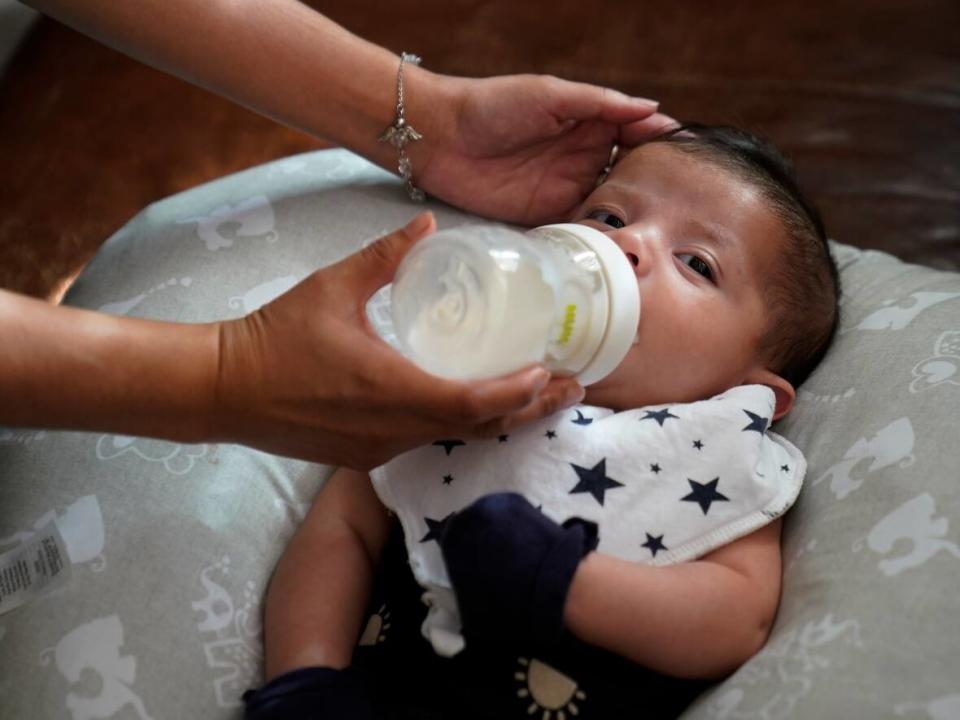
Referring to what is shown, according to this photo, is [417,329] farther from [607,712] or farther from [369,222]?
[369,222]

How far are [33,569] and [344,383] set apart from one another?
0.45m

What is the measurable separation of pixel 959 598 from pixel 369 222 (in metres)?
0.88

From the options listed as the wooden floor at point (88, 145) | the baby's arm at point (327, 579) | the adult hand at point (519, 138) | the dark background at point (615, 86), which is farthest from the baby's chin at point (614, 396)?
the wooden floor at point (88, 145)

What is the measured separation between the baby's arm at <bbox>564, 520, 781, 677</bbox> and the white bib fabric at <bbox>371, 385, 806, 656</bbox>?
47mm

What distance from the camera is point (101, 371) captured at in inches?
32.9

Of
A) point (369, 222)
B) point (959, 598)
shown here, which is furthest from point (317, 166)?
point (959, 598)

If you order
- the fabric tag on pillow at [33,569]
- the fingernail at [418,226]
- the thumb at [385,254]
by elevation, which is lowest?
the fabric tag on pillow at [33,569]

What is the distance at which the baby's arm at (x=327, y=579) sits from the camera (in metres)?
0.96

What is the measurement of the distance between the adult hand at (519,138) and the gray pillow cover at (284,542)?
10.2 inches

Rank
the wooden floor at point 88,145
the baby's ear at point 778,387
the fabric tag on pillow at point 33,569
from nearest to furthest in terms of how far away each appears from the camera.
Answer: the fabric tag on pillow at point 33,569 → the baby's ear at point 778,387 → the wooden floor at point 88,145

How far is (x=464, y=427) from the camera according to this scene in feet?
2.81

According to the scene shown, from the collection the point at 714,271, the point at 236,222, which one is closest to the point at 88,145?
the point at 236,222

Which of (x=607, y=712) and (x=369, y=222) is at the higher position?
(x=369, y=222)

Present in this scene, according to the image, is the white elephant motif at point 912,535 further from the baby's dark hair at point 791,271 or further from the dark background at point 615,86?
the dark background at point 615,86
